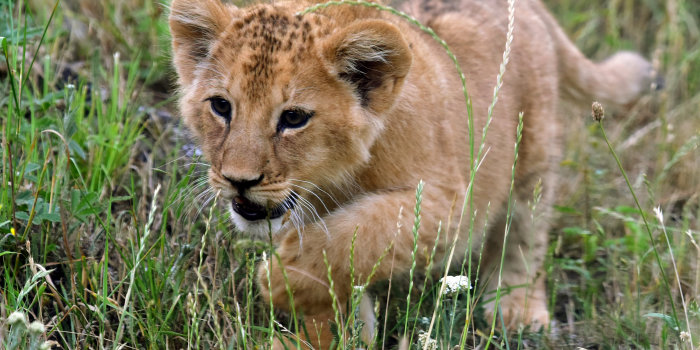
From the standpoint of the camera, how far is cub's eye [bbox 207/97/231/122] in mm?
3570

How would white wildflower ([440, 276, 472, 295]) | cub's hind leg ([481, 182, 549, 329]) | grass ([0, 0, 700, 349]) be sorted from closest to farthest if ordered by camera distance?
white wildflower ([440, 276, 472, 295]), grass ([0, 0, 700, 349]), cub's hind leg ([481, 182, 549, 329])

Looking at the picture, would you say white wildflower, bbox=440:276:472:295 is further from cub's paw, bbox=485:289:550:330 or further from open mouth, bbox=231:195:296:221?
cub's paw, bbox=485:289:550:330

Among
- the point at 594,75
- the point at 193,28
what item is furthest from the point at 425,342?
the point at 594,75

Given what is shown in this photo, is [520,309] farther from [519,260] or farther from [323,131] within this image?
[323,131]

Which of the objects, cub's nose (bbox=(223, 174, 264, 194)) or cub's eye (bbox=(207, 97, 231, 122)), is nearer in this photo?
cub's nose (bbox=(223, 174, 264, 194))

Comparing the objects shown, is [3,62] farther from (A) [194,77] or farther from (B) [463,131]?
(B) [463,131]

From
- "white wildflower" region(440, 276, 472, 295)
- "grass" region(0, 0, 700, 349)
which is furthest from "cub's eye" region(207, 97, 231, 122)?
"white wildflower" region(440, 276, 472, 295)

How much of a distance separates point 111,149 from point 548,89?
2.47 meters

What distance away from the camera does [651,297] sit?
425cm

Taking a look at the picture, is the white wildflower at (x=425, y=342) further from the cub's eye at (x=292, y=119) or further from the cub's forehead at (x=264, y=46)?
the cub's forehead at (x=264, y=46)

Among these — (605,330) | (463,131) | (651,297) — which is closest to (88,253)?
(463,131)

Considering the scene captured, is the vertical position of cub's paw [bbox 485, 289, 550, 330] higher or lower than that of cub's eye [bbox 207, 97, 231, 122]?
lower

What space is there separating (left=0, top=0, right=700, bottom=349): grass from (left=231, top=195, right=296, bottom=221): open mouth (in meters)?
0.17

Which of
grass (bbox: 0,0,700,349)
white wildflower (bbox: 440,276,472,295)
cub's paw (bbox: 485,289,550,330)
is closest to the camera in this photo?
white wildflower (bbox: 440,276,472,295)
